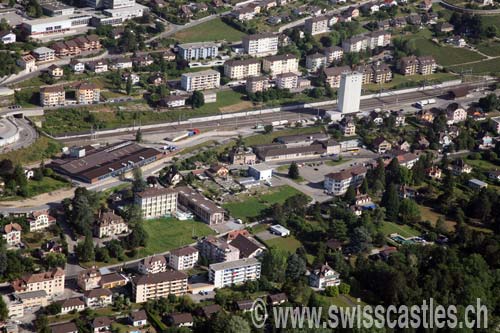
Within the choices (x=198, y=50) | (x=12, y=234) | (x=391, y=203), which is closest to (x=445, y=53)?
(x=198, y=50)

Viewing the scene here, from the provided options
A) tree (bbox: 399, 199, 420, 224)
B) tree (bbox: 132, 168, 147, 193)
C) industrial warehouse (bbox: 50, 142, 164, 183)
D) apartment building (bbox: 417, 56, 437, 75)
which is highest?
tree (bbox: 132, 168, 147, 193)

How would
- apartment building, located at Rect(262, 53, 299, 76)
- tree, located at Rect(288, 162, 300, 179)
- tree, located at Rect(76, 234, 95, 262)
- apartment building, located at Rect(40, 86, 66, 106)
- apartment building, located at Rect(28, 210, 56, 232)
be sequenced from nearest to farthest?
1. tree, located at Rect(76, 234, 95, 262)
2. apartment building, located at Rect(28, 210, 56, 232)
3. tree, located at Rect(288, 162, 300, 179)
4. apartment building, located at Rect(40, 86, 66, 106)
5. apartment building, located at Rect(262, 53, 299, 76)

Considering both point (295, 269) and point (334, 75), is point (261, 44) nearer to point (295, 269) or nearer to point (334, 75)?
point (334, 75)

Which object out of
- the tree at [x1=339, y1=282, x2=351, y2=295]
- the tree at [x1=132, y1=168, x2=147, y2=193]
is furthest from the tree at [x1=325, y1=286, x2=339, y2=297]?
the tree at [x1=132, y1=168, x2=147, y2=193]

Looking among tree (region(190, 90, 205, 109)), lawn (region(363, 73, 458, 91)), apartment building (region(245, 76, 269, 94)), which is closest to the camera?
tree (region(190, 90, 205, 109))

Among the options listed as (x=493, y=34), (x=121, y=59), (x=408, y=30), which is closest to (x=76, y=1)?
(x=121, y=59)

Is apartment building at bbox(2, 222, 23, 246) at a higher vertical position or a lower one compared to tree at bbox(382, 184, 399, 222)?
higher

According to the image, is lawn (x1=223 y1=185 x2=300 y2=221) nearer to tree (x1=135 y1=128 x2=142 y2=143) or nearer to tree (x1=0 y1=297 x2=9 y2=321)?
tree (x1=135 y1=128 x2=142 y2=143)

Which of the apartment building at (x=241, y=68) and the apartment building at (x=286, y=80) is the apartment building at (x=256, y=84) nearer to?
the apartment building at (x=286, y=80)
